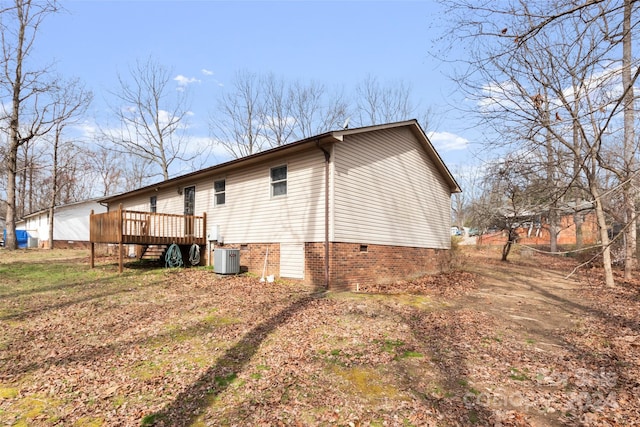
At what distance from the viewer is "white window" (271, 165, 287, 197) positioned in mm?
11171

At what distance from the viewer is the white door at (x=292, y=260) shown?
34.1ft

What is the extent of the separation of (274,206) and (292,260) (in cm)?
186

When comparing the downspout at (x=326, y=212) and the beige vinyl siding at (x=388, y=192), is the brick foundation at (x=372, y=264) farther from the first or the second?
the beige vinyl siding at (x=388, y=192)

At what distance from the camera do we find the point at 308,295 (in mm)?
9062

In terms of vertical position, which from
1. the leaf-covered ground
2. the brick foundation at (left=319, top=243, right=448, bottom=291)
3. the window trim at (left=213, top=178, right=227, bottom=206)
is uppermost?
the window trim at (left=213, top=178, right=227, bottom=206)

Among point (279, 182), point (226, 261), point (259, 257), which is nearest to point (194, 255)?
point (226, 261)

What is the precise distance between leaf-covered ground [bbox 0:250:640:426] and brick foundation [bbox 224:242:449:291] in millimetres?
758

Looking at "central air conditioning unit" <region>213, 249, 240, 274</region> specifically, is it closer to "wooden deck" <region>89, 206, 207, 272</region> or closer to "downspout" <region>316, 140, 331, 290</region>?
"wooden deck" <region>89, 206, 207, 272</region>

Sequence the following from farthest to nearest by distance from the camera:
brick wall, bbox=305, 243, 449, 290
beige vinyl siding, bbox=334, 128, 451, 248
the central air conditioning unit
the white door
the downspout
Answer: the central air conditioning unit, the white door, beige vinyl siding, bbox=334, 128, 451, 248, brick wall, bbox=305, 243, 449, 290, the downspout

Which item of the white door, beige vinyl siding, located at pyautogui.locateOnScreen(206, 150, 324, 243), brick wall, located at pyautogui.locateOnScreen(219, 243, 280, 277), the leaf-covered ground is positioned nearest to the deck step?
beige vinyl siding, located at pyautogui.locateOnScreen(206, 150, 324, 243)

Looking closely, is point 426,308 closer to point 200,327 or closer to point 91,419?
point 200,327

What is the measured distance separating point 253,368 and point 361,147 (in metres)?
7.72

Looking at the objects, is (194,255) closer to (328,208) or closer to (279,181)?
(279,181)

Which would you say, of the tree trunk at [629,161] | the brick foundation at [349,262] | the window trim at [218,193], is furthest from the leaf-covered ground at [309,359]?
the window trim at [218,193]
